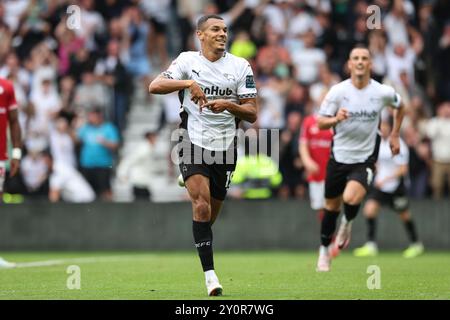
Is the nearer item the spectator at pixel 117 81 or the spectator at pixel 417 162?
the spectator at pixel 417 162

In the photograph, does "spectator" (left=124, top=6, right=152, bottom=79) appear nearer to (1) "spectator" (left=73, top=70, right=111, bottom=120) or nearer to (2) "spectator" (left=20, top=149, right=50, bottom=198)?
(1) "spectator" (left=73, top=70, right=111, bottom=120)

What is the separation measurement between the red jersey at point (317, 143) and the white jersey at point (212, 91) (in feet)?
25.2

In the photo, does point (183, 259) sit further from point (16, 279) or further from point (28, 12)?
point (28, 12)

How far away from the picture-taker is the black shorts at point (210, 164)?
11211mm

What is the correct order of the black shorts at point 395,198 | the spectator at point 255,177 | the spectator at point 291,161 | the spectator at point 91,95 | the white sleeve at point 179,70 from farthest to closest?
the spectator at point 91,95 → the spectator at point 291,161 → the spectator at point 255,177 → the black shorts at point 395,198 → the white sleeve at point 179,70

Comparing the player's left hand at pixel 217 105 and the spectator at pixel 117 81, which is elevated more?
the spectator at pixel 117 81

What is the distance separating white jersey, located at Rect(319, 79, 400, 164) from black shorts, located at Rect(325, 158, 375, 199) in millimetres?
77

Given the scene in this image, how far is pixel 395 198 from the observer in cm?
2084

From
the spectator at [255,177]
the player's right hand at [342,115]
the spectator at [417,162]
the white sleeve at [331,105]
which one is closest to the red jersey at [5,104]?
the white sleeve at [331,105]

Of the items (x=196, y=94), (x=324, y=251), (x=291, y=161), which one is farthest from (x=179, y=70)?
(x=291, y=161)

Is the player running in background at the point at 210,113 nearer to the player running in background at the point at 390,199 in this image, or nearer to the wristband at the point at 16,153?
the wristband at the point at 16,153

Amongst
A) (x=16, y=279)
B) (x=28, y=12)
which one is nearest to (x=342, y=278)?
(x=16, y=279)

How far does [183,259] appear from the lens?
18203 mm

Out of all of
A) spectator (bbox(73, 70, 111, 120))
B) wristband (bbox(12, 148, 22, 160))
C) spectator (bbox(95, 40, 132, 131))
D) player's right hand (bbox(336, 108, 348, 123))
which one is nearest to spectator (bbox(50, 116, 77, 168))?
spectator (bbox(73, 70, 111, 120))
